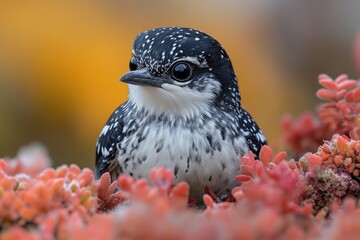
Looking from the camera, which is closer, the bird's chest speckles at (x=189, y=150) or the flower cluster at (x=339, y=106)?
the flower cluster at (x=339, y=106)

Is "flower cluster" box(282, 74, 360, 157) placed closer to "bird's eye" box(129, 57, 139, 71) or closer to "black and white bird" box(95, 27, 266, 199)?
"black and white bird" box(95, 27, 266, 199)

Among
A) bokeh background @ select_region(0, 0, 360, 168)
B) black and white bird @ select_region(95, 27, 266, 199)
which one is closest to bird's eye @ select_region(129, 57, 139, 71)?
black and white bird @ select_region(95, 27, 266, 199)

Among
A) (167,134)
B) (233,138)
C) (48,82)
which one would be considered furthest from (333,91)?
(48,82)

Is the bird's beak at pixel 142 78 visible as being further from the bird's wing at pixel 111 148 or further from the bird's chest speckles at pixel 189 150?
the bird's wing at pixel 111 148

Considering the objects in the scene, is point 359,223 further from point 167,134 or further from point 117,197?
point 167,134

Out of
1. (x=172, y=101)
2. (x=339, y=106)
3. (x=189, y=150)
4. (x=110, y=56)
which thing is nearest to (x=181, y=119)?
(x=172, y=101)

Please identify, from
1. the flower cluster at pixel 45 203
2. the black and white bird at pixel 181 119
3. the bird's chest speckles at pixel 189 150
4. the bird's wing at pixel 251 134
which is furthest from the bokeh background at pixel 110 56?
the flower cluster at pixel 45 203
